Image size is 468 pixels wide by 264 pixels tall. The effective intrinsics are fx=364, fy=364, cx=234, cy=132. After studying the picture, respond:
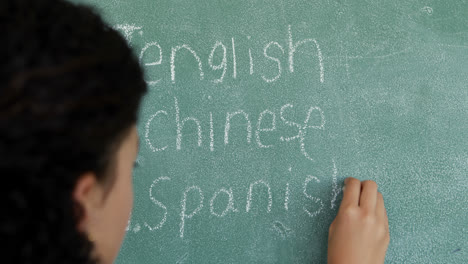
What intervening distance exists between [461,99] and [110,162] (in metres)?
0.73

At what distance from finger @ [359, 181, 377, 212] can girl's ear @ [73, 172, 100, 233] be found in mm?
530

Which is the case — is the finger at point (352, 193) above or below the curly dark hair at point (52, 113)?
below

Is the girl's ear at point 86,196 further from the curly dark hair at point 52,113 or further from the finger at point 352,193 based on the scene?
the finger at point 352,193

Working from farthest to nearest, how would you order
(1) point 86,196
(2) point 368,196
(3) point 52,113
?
(2) point 368,196
(1) point 86,196
(3) point 52,113

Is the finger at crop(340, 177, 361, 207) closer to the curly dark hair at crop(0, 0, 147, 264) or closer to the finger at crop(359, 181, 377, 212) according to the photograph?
the finger at crop(359, 181, 377, 212)

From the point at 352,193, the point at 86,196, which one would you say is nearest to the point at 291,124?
the point at 352,193

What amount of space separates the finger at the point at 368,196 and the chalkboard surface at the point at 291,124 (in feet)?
0.12

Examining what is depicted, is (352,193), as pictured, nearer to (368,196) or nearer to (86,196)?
(368,196)

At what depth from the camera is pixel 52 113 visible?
0.34m

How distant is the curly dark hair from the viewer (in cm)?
34

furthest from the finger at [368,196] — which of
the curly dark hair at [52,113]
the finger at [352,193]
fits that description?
the curly dark hair at [52,113]

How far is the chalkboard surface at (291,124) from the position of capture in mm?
784

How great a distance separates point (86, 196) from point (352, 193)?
0.53m

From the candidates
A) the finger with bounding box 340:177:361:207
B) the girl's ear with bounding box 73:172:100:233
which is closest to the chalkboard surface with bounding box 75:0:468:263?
the finger with bounding box 340:177:361:207
